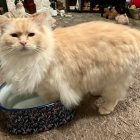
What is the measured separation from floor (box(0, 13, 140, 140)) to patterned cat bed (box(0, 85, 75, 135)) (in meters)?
0.04

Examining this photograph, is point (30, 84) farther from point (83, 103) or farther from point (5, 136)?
point (83, 103)

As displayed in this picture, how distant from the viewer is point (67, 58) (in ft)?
4.75

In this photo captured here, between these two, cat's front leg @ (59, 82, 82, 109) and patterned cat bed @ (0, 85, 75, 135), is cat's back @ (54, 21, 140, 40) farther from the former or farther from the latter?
patterned cat bed @ (0, 85, 75, 135)

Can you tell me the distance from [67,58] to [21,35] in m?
0.28

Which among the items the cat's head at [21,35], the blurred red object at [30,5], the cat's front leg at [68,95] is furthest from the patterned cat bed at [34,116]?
the blurred red object at [30,5]

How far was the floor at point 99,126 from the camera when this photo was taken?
5.07ft

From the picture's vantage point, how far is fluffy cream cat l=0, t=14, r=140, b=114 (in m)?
1.33

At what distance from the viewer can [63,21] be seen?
3.20 m

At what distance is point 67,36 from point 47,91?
1.08 feet

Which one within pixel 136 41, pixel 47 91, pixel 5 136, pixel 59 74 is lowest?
pixel 5 136

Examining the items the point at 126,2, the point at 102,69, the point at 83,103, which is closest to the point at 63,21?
the point at 126,2

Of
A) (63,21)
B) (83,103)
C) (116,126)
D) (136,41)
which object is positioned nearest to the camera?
(136,41)

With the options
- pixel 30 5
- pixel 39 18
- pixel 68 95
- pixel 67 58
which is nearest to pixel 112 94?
pixel 68 95

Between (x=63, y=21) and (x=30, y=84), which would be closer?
(x=30, y=84)
